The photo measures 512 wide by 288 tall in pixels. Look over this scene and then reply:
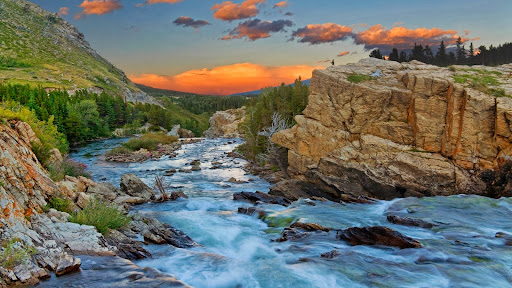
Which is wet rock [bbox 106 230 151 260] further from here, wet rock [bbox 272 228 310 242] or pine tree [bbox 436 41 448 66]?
pine tree [bbox 436 41 448 66]

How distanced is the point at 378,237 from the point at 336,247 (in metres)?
1.97

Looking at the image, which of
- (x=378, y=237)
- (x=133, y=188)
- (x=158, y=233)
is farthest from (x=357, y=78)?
(x=158, y=233)

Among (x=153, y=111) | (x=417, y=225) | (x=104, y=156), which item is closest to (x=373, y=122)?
(x=417, y=225)

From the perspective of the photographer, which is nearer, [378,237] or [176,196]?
[378,237]

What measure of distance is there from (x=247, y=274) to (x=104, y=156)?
45.4m

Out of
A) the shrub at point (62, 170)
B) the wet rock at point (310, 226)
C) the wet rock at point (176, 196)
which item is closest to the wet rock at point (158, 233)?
the shrub at point (62, 170)

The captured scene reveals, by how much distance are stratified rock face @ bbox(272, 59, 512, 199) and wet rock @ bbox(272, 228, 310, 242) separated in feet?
37.9

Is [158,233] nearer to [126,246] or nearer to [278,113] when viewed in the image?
[126,246]

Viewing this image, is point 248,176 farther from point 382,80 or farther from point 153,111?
point 153,111

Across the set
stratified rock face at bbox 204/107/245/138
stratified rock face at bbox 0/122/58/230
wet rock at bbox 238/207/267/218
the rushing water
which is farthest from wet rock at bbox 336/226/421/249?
stratified rock face at bbox 204/107/245/138

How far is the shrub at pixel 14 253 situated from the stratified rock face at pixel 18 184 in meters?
0.86

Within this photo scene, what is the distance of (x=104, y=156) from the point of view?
4966 cm

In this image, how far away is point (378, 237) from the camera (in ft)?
45.5

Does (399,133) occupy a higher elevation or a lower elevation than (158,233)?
higher
